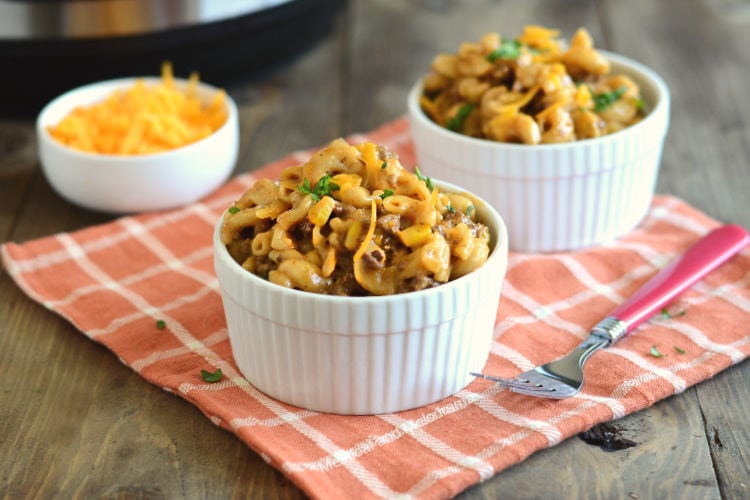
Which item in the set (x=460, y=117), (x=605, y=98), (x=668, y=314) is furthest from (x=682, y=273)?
(x=460, y=117)

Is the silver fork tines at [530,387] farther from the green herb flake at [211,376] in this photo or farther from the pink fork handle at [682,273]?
the green herb flake at [211,376]

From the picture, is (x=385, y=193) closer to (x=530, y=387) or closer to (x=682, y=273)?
(x=530, y=387)

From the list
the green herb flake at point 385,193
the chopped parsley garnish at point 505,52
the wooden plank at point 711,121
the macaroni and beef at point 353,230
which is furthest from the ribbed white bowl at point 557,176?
the green herb flake at point 385,193

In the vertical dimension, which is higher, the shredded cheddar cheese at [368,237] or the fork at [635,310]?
the shredded cheddar cheese at [368,237]

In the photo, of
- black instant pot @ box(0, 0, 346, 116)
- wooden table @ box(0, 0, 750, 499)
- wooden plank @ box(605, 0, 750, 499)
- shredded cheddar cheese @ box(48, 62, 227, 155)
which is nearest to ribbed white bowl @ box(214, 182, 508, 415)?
wooden table @ box(0, 0, 750, 499)

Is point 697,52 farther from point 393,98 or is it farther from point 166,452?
point 166,452

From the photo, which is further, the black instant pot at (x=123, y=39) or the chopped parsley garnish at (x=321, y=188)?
the black instant pot at (x=123, y=39)
